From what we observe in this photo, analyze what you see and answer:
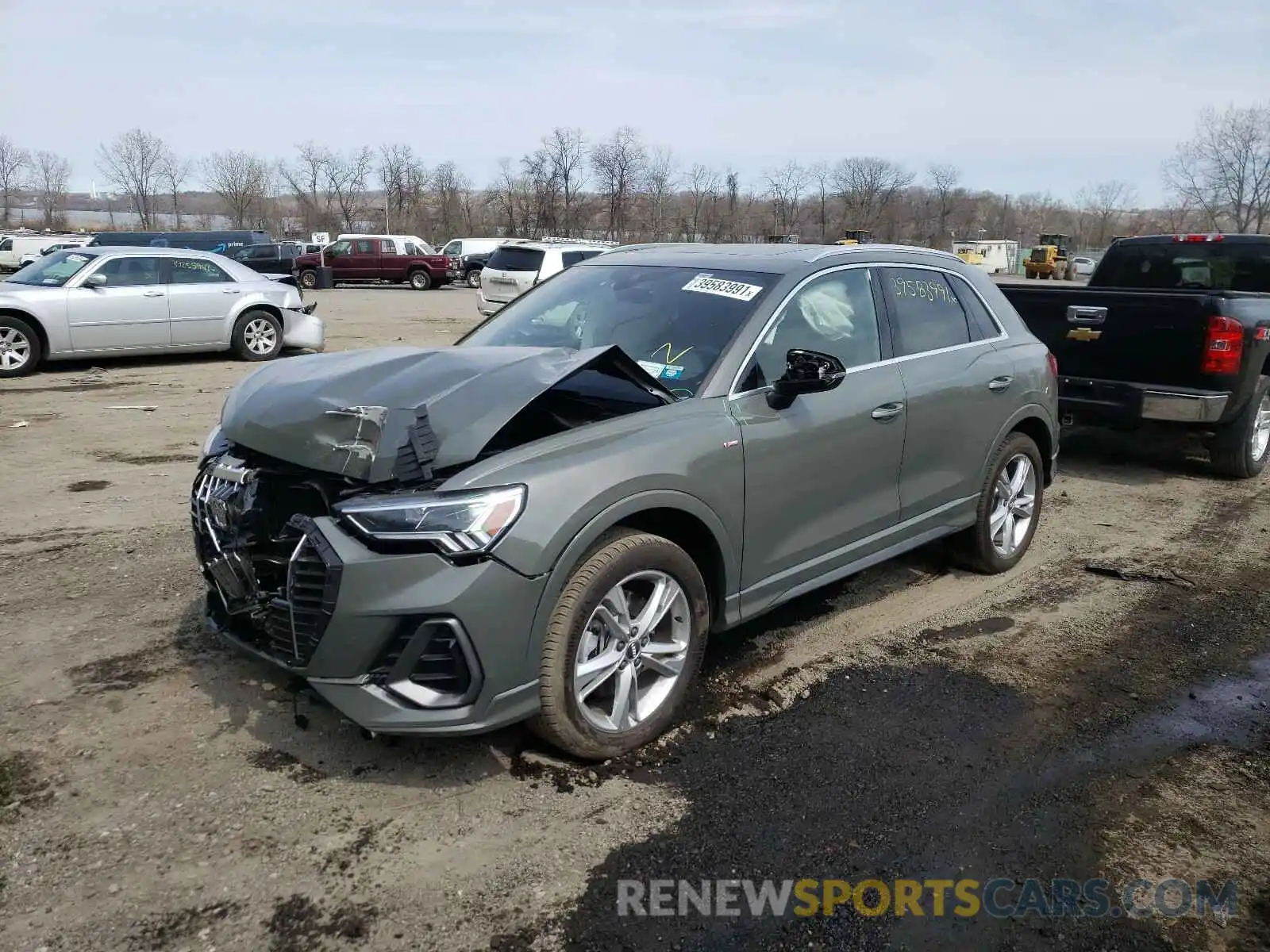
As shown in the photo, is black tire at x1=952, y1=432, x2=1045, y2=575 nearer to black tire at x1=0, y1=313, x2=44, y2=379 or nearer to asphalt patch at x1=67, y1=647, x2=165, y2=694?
asphalt patch at x1=67, y1=647, x2=165, y2=694

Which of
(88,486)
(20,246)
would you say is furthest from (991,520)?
(20,246)

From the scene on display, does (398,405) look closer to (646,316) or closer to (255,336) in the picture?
(646,316)

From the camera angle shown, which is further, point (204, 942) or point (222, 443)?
point (222, 443)

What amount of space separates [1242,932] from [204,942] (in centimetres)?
281

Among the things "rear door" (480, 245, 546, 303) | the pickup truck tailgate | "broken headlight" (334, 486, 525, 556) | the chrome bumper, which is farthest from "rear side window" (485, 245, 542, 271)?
"broken headlight" (334, 486, 525, 556)

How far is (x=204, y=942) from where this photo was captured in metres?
2.53

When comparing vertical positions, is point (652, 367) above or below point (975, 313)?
below

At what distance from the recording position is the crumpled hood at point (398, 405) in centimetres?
318

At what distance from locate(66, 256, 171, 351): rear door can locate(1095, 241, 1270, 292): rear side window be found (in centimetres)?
1155

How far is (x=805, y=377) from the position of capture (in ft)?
12.5

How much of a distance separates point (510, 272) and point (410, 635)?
60.1 ft

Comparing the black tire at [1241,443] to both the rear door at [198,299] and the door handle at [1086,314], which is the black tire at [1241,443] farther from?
the rear door at [198,299]

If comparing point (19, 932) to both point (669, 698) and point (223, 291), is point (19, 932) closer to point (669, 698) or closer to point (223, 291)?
point (669, 698)

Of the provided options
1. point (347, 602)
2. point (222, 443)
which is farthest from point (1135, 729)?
point (222, 443)
